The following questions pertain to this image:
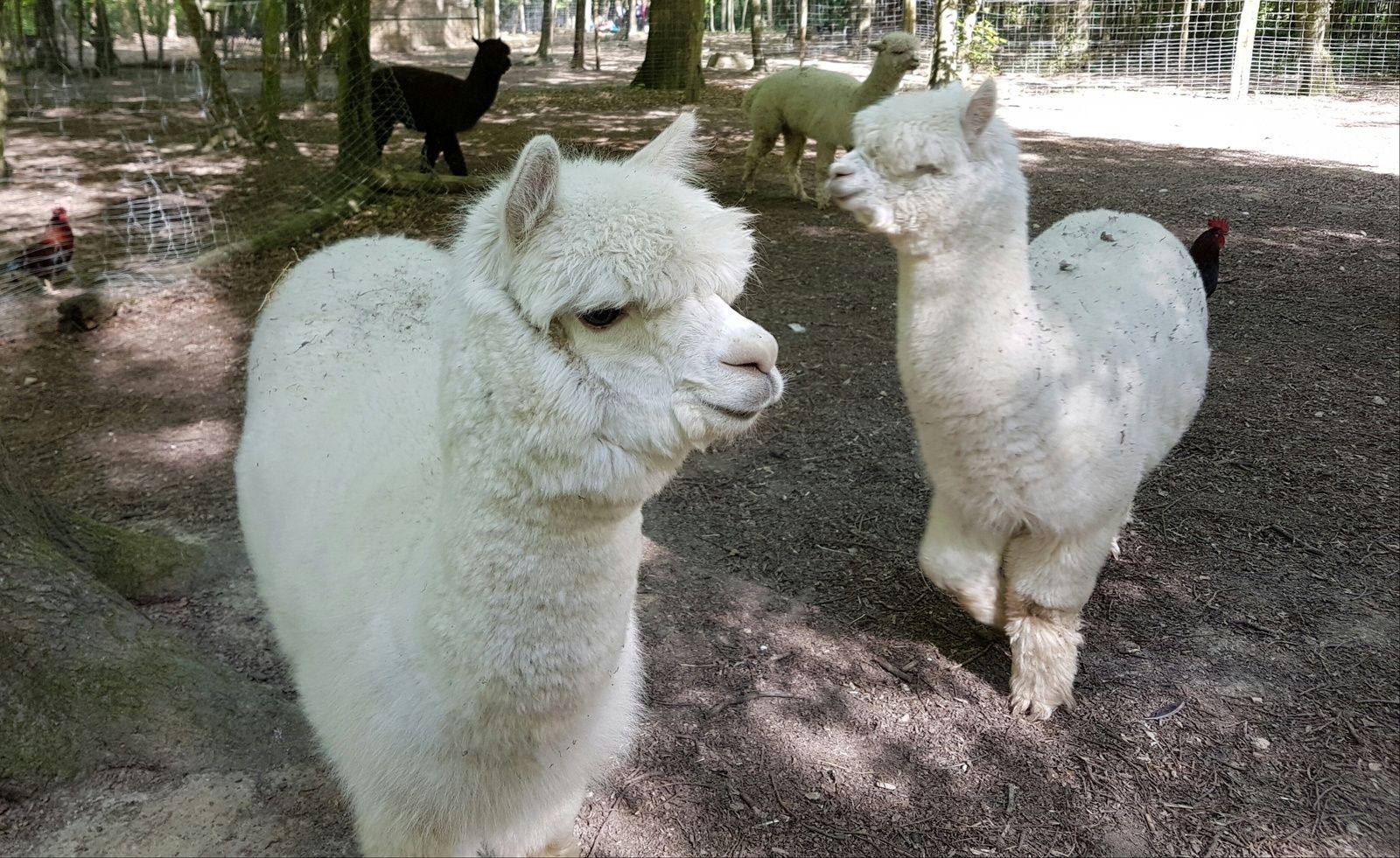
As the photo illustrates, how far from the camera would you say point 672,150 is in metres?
1.74

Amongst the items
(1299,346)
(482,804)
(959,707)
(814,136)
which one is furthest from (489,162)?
(482,804)

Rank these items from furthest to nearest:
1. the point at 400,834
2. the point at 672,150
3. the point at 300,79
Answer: the point at 300,79
the point at 400,834
the point at 672,150

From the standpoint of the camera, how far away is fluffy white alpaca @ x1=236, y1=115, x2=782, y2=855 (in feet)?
4.73

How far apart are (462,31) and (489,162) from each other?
17.4m

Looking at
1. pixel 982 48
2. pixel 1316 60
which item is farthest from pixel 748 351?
pixel 1316 60

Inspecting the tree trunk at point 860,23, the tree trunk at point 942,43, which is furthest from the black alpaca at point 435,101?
the tree trunk at point 860,23

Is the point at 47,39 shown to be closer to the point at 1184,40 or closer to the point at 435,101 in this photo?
the point at 435,101

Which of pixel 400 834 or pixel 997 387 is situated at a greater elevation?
pixel 997 387

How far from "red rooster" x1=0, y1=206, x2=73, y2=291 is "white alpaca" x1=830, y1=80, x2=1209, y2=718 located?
17.9ft

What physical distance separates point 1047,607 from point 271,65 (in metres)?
7.67

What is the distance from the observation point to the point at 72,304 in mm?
5543

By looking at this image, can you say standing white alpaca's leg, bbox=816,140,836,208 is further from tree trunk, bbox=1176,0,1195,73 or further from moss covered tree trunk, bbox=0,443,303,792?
tree trunk, bbox=1176,0,1195,73

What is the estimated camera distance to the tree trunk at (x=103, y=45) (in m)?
7.10

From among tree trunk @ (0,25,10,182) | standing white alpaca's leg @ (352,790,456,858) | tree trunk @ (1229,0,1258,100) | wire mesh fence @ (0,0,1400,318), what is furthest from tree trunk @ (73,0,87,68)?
tree trunk @ (1229,0,1258,100)
